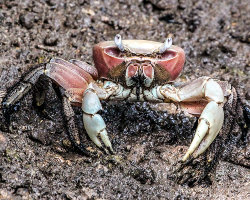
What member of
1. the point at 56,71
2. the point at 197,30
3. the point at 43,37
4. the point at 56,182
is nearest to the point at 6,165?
the point at 56,182

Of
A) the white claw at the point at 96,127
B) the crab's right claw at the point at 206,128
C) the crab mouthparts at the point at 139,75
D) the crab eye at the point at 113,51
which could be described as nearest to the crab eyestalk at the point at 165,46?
the crab mouthparts at the point at 139,75

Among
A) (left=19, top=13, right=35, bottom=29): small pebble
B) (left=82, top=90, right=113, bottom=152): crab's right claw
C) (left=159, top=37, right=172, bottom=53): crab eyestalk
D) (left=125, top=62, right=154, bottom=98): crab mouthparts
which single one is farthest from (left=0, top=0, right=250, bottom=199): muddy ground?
(left=159, top=37, right=172, bottom=53): crab eyestalk

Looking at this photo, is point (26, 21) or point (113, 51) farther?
point (26, 21)

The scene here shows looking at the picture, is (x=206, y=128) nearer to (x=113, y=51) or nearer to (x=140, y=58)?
(x=140, y=58)

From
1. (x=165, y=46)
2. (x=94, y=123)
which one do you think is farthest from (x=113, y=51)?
(x=94, y=123)

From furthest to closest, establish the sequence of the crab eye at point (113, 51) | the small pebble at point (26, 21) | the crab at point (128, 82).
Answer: the small pebble at point (26, 21)
the crab eye at point (113, 51)
the crab at point (128, 82)

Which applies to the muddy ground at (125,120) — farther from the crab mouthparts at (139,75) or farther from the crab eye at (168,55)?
the crab eye at (168,55)
